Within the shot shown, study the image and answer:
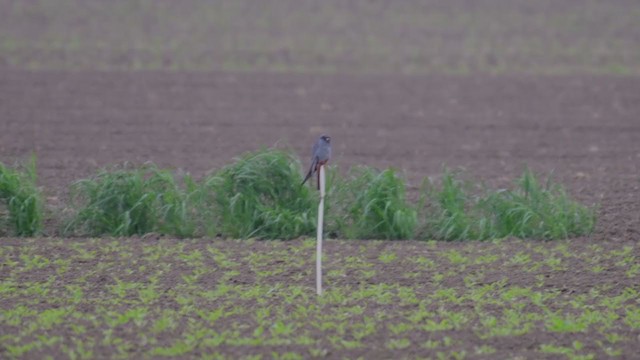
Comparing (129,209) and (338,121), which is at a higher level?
(338,121)

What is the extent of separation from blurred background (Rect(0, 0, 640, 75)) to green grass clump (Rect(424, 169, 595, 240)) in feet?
50.2

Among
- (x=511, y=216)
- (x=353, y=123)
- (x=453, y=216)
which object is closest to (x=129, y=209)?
(x=453, y=216)

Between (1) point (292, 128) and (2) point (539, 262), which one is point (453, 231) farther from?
(1) point (292, 128)

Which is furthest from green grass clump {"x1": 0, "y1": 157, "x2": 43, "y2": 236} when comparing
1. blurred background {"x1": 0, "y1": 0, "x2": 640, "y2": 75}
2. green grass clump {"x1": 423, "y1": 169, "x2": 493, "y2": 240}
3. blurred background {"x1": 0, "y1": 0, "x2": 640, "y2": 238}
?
blurred background {"x1": 0, "y1": 0, "x2": 640, "y2": 75}

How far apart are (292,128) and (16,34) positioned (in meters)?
14.5

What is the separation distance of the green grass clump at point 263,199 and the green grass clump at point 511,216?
1.39m

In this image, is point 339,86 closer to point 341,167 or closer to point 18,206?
point 341,167

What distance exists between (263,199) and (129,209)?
139 centimetres

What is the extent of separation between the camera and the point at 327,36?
1256 inches

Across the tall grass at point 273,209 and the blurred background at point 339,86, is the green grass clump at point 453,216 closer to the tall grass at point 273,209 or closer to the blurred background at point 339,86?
the tall grass at point 273,209

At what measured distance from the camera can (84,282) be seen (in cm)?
940

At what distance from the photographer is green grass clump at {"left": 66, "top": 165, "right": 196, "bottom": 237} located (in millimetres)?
11398

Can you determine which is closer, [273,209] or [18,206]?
[18,206]

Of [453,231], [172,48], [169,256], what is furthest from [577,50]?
[169,256]
